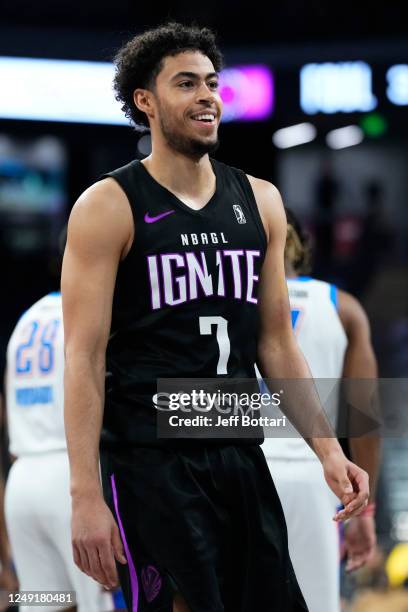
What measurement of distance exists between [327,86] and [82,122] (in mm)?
2453

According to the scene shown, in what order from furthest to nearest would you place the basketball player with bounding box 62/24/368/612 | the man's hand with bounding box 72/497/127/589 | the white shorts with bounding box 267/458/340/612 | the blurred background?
1. the blurred background
2. the white shorts with bounding box 267/458/340/612
3. the basketball player with bounding box 62/24/368/612
4. the man's hand with bounding box 72/497/127/589

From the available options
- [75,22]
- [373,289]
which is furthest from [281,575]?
[373,289]

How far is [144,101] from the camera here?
336cm

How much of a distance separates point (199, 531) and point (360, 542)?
5.95 feet

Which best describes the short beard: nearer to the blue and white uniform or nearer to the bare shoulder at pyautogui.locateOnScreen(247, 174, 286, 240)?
the bare shoulder at pyautogui.locateOnScreen(247, 174, 286, 240)

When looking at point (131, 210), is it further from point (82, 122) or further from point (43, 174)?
point (43, 174)

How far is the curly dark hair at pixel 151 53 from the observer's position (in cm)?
329

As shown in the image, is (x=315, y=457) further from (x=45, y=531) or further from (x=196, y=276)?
(x=196, y=276)

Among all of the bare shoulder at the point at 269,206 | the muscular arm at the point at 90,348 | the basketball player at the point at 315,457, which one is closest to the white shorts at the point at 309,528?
the basketball player at the point at 315,457

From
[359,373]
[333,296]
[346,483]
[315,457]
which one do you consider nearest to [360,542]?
[315,457]

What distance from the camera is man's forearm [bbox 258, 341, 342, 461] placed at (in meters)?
3.25

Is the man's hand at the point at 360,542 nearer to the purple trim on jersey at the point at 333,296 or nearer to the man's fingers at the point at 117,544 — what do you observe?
the purple trim on jersey at the point at 333,296

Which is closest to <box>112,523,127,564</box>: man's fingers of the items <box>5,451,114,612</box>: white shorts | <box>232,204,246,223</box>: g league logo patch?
<box>232,204,246,223</box>: g league logo patch

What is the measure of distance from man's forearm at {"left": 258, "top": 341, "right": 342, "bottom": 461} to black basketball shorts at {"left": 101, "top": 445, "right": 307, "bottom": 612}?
0.67 ft
